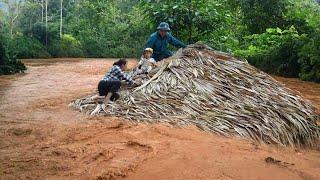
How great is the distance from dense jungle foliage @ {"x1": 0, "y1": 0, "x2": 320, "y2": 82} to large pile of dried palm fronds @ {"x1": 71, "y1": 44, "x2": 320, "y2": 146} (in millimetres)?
3582

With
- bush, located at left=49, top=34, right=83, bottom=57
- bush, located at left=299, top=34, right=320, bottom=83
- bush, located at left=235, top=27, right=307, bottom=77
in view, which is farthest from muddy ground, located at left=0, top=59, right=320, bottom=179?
bush, located at left=49, top=34, right=83, bottom=57

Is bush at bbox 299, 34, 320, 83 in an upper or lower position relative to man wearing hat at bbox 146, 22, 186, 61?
lower

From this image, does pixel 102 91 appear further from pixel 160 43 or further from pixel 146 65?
pixel 160 43

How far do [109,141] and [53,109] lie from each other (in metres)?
2.31

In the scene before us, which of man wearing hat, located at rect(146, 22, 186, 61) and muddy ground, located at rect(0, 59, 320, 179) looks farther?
man wearing hat, located at rect(146, 22, 186, 61)

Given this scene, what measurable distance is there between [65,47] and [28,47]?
7.39 feet

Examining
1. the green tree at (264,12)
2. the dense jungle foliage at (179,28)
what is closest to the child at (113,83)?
the dense jungle foliage at (179,28)

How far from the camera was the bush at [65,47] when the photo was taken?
2594cm

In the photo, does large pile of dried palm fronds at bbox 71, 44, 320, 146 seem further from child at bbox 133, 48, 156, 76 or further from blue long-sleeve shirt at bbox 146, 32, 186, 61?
blue long-sleeve shirt at bbox 146, 32, 186, 61

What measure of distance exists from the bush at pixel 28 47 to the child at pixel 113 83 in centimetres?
1805

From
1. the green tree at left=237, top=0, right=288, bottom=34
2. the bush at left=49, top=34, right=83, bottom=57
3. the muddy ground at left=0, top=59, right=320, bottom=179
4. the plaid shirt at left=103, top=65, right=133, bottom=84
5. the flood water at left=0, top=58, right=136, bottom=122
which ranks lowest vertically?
the bush at left=49, top=34, right=83, bottom=57

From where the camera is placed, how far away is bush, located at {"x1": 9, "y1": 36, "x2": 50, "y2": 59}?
79.8 ft

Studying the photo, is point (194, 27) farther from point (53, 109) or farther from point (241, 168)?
point (241, 168)

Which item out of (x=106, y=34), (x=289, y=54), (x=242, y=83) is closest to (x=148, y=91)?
(x=242, y=83)
